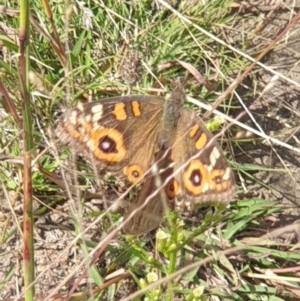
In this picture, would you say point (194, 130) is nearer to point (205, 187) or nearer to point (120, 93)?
point (205, 187)

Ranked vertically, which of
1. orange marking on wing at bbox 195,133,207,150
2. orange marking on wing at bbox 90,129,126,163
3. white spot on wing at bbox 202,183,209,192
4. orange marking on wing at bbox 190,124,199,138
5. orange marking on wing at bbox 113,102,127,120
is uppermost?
orange marking on wing at bbox 113,102,127,120

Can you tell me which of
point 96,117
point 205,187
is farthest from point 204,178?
point 96,117

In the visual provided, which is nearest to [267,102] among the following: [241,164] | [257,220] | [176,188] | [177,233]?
[241,164]

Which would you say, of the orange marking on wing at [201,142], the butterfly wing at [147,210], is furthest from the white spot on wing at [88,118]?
the orange marking on wing at [201,142]

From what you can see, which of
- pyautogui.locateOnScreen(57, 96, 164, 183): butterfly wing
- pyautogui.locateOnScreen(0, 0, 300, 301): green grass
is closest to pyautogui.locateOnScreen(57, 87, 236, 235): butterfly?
pyautogui.locateOnScreen(57, 96, 164, 183): butterfly wing

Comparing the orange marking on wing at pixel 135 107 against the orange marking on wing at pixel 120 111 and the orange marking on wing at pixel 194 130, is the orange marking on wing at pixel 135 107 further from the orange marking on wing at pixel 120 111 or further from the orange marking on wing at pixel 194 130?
the orange marking on wing at pixel 194 130

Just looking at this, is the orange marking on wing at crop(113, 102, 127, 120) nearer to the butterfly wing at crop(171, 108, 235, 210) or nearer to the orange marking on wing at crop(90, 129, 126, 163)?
the orange marking on wing at crop(90, 129, 126, 163)

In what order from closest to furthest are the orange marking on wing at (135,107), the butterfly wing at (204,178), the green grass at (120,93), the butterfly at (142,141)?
the butterfly wing at (204,178) → the butterfly at (142,141) → the orange marking on wing at (135,107) → the green grass at (120,93)
